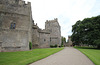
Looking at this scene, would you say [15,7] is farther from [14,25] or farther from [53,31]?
[53,31]

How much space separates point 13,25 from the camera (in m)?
15.2

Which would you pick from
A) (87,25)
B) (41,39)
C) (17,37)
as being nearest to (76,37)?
(87,25)

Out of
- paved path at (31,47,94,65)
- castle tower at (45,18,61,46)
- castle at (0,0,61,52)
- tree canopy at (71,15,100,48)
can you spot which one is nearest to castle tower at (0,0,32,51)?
castle at (0,0,61,52)

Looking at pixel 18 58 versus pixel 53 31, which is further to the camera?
pixel 53 31

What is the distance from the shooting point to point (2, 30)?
14.1 metres

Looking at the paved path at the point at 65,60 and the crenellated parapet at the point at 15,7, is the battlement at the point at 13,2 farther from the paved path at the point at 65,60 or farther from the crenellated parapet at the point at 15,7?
the paved path at the point at 65,60

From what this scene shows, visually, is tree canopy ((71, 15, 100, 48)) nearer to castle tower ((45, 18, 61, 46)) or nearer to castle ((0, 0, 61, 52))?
castle tower ((45, 18, 61, 46))

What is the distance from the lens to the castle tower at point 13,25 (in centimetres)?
1403

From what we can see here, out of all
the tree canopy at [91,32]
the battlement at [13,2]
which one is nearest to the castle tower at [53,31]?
the tree canopy at [91,32]

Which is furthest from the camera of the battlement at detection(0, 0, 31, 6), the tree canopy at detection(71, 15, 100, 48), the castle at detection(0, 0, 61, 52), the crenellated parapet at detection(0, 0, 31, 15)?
the tree canopy at detection(71, 15, 100, 48)

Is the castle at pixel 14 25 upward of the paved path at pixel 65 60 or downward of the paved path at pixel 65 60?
upward

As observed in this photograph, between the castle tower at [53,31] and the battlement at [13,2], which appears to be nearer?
the battlement at [13,2]

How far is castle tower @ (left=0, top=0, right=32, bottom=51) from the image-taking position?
14.0 metres

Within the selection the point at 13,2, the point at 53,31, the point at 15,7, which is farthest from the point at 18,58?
the point at 53,31
